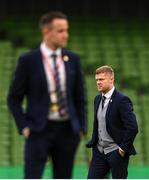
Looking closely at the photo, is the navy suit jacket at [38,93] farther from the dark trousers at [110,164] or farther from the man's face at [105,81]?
the man's face at [105,81]

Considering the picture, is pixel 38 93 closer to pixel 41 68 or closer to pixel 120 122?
pixel 41 68

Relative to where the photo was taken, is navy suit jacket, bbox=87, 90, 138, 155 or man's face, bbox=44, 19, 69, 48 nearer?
navy suit jacket, bbox=87, 90, 138, 155

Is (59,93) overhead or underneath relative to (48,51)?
underneath

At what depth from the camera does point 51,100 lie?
3650mm

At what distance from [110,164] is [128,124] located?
0.18m

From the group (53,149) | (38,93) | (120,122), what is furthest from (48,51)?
(120,122)

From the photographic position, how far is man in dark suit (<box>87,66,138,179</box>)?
9.46ft

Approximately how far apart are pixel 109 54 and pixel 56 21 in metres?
8.78

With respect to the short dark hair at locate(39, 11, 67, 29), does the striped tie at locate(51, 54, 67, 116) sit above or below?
below

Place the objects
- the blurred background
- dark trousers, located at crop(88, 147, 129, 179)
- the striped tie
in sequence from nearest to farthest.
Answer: dark trousers, located at crop(88, 147, 129, 179), the striped tie, the blurred background

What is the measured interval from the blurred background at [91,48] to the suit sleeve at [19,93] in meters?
3.85

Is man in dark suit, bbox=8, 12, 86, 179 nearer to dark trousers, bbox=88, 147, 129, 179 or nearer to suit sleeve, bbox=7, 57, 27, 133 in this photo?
suit sleeve, bbox=7, 57, 27, 133

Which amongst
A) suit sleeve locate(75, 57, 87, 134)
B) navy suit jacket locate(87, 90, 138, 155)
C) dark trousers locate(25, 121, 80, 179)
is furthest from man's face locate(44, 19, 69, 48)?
navy suit jacket locate(87, 90, 138, 155)

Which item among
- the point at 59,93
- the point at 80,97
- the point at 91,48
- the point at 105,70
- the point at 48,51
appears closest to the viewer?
the point at 105,70
